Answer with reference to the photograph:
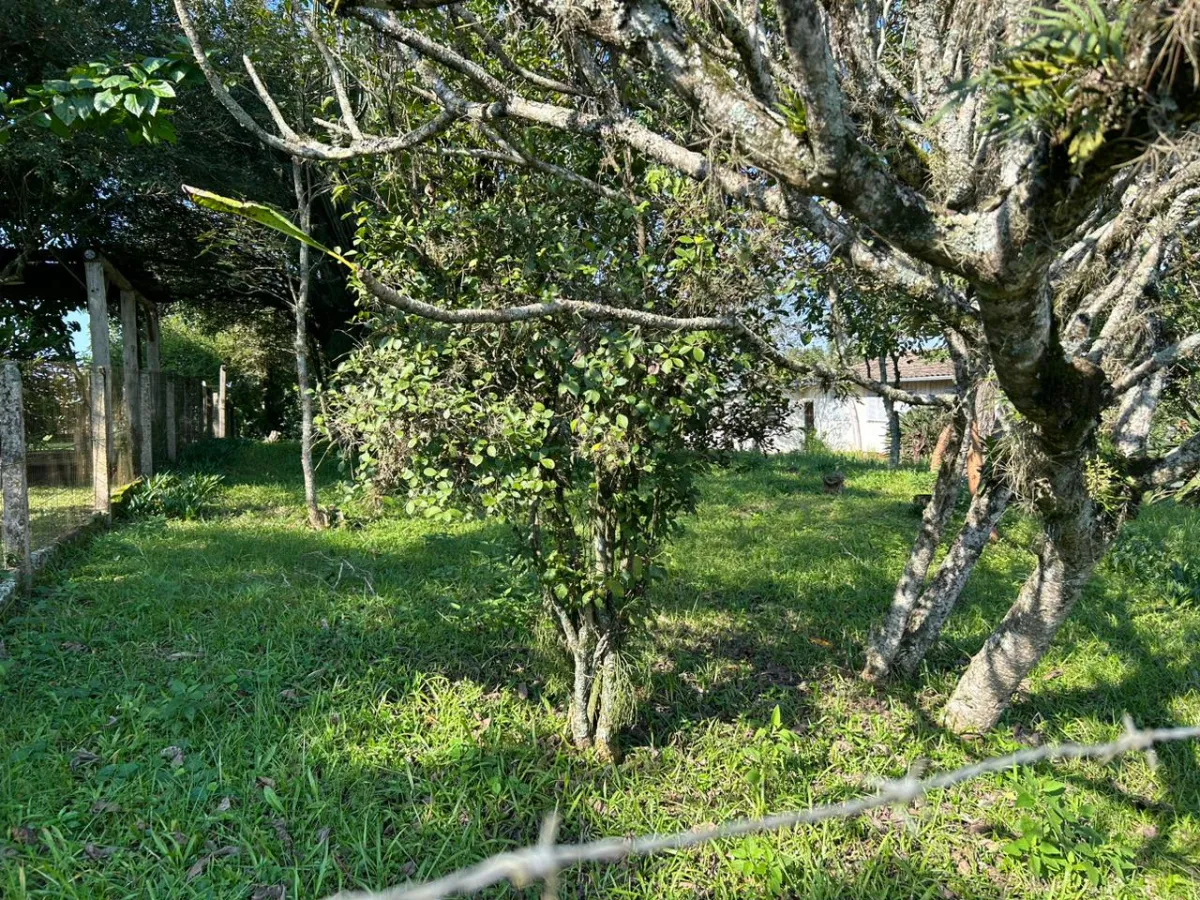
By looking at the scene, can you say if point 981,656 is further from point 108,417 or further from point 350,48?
point 108,417

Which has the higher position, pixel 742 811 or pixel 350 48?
pixel 350 48

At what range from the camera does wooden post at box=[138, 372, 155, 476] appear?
927 cm

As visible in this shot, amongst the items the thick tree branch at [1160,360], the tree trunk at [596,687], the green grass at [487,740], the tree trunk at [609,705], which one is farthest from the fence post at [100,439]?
the thick tree branch at [1160,360]

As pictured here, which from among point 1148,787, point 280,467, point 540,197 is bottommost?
point 1148,787

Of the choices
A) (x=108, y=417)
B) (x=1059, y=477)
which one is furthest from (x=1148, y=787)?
(x=108, y=417)

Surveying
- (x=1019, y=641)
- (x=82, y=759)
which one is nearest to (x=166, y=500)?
(x=82, y=759)

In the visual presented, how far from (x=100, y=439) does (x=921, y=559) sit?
23.4 ft

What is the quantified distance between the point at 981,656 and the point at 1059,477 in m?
1.32

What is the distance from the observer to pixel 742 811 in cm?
297

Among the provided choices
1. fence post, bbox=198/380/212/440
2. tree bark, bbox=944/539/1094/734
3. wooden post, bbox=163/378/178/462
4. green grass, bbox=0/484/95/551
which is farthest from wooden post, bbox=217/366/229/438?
tree bark, bbox=944/539/1094/734

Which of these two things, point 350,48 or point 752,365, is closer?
point 752,365

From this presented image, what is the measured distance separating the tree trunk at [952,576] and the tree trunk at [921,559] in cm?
9

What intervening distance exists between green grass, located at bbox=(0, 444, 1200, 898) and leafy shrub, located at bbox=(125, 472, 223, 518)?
2.24 metres

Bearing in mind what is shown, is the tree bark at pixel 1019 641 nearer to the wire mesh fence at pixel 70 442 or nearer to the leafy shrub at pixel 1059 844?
the leafy shrub at pixel 1059 844
